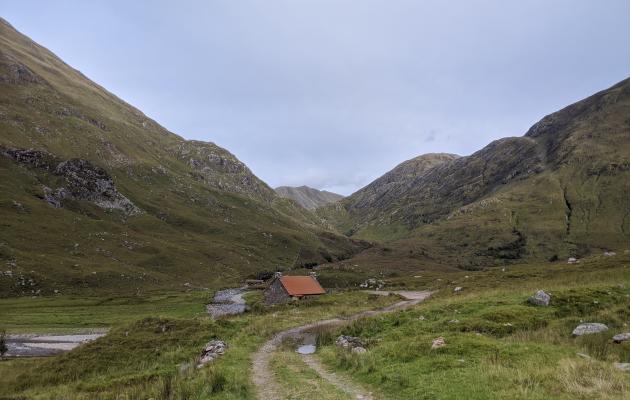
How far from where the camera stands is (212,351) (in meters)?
32.0

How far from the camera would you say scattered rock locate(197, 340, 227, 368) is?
95.9 feet

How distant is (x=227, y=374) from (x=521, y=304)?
81.4 feet

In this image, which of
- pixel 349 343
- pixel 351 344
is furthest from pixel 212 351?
pixel 351 344

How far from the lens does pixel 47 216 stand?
513ft

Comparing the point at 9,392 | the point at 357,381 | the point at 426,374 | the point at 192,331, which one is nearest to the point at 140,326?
the point at 192,331

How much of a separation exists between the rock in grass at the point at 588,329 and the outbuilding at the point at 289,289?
60.1 metres

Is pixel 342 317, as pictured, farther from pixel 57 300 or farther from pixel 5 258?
pixel 5 258

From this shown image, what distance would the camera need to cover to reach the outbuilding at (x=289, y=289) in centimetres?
8250

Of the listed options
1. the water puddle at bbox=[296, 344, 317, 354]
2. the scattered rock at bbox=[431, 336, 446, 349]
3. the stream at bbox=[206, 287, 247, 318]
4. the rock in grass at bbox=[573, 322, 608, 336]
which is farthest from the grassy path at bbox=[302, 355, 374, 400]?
the stream at bbox=[206, 287, 247, 318]

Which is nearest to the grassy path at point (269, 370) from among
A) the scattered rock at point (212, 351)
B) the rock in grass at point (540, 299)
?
the scattered rock at point (212, 351)

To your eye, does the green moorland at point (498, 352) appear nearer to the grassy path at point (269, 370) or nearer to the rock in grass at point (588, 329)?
the rock in grass at point (588, 329)

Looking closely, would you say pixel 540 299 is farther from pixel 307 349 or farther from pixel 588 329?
pixel 307 349

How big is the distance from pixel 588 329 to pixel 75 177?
208m

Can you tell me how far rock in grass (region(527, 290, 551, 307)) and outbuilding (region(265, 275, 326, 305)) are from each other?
171 feet
